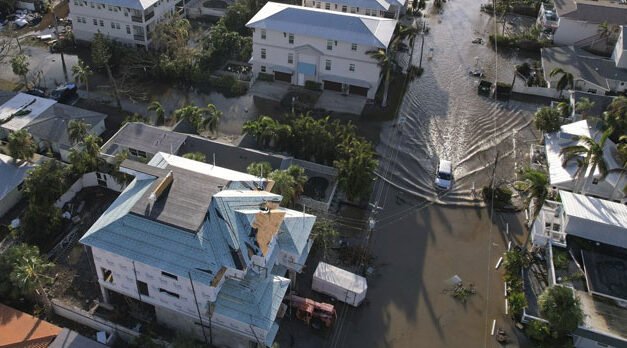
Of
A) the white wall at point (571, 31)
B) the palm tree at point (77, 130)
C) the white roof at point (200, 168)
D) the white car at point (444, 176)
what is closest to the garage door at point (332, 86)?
the white car at point (444, 176)

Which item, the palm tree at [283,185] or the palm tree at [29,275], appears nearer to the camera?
the palm tree at [29,275]

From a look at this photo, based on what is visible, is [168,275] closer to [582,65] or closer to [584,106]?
[584,106]

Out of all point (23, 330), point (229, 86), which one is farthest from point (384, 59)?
point (23, 330)

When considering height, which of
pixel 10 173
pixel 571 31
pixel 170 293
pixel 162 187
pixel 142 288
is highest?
pixel 571 31

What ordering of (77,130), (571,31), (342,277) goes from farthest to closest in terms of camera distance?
(571,31), (77,130), (342,277)

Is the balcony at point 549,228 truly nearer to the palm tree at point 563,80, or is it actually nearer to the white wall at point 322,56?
the palm tree at point 563,80

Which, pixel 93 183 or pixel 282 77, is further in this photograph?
pixel 282 77
